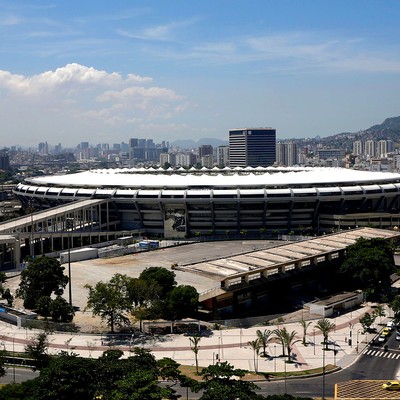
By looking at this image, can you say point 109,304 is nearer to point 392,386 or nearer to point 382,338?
point 392,386

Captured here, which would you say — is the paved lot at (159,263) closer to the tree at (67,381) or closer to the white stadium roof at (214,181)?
the white stadium roof at (214,181)

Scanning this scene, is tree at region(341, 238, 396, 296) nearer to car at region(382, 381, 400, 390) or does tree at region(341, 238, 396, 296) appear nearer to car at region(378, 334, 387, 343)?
car at region(378, 334, 387, 343)

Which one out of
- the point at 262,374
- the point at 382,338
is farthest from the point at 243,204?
the point at 262,374

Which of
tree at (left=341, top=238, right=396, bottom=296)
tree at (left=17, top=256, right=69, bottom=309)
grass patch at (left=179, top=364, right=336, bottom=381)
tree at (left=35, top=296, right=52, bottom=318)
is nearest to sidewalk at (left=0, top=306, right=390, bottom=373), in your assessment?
grass patch at (left=179, top=364, right=336, bottom=381)

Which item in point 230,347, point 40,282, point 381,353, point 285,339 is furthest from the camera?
point 40,282

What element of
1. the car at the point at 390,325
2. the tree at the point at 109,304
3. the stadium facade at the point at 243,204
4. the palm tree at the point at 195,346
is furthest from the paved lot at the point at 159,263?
the car at the point at 390,325

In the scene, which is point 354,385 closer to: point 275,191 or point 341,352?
point 341,352
